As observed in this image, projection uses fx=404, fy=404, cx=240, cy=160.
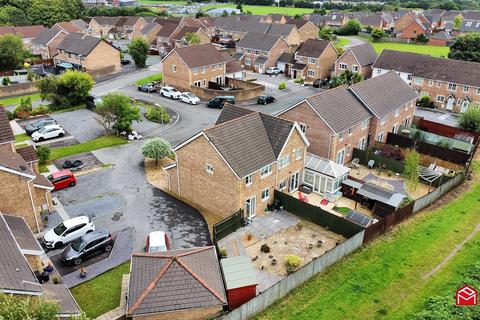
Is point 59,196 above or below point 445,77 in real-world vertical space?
below

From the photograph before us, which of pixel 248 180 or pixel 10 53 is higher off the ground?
pixel 10 53

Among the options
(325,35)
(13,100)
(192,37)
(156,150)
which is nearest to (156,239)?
(156,150)

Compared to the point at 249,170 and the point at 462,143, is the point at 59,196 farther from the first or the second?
the point at 462,143

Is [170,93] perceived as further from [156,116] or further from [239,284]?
[239,284]

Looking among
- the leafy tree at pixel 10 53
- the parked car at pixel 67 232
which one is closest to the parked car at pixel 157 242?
the parked car at pixel 67 232

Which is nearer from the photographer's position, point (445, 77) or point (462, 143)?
point (462, 143)

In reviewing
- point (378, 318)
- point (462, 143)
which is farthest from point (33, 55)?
point (378, 318)

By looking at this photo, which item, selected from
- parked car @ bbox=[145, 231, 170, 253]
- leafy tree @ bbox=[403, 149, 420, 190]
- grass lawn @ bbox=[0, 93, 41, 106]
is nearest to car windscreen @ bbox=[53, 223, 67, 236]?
parked car @ bbox=[145, 231, 170, 253]
